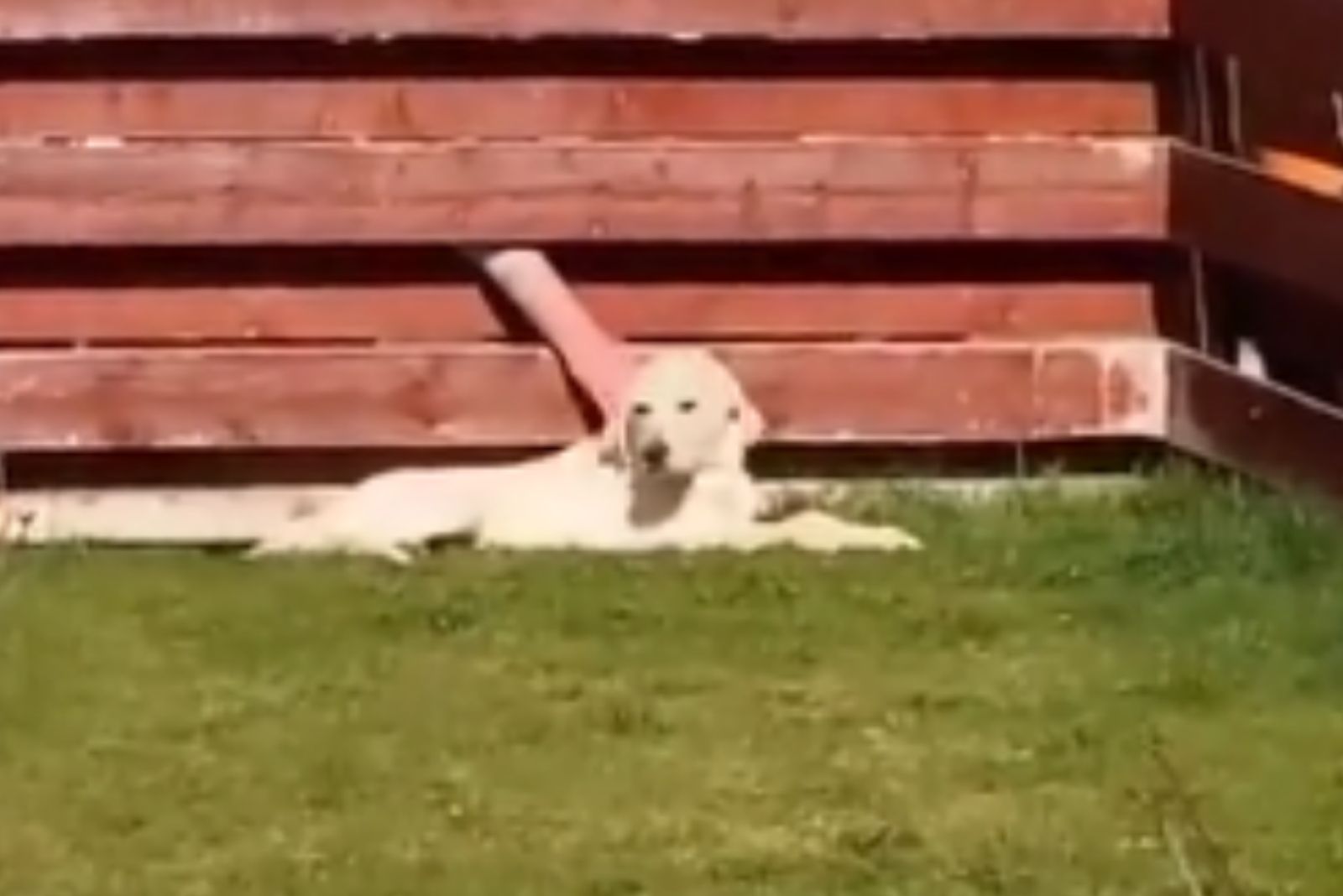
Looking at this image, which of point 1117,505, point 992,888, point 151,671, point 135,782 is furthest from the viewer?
point 1117,505

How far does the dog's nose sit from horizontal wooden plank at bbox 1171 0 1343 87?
1.04m

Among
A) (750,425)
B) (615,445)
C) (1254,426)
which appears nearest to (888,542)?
(750,425)

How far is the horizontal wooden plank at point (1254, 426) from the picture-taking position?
5.53 meters

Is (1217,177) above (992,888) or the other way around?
above

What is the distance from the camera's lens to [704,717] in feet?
14.8

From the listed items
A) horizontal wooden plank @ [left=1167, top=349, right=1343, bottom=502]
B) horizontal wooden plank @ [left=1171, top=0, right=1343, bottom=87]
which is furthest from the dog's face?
horizontal wooden plank @ [left=1171, top=0, right=1343, bottom=87]

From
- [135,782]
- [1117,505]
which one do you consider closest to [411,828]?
[135,782]

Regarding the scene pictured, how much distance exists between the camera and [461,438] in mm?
5980

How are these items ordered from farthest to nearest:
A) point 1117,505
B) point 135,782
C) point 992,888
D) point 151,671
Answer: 1. point 1117,505
2. point 151,671
3. point 135,782
4. point 992,888

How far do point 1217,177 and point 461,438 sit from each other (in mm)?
1196

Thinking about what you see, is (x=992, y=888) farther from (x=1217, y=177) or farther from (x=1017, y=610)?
(x=1217, y=177)

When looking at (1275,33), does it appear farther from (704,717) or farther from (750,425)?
(704,717)

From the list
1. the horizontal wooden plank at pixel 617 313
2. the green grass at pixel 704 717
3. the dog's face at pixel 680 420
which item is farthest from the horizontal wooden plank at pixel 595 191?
the green grass at pixel 704 717

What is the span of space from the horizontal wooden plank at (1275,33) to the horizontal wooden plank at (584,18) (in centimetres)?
8
